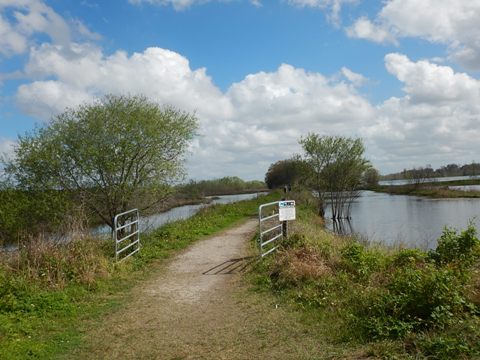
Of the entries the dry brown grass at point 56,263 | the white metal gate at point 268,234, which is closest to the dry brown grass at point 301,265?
the white metal gate at point 268,234

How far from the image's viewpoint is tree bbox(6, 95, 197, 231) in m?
17.5

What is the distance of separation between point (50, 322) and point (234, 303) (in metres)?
3.07

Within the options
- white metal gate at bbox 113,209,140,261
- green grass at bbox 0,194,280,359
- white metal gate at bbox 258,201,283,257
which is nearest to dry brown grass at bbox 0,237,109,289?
green grass at bbox 0,194,280,359

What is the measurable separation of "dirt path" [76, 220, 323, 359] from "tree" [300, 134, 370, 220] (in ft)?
104

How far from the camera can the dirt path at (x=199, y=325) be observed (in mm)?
5617

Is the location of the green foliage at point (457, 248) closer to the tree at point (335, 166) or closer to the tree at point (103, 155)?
the tree at point (103, 155)

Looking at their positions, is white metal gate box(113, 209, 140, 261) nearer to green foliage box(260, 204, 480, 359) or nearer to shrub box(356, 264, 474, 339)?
green foliage box(260, 204, 480, 359)

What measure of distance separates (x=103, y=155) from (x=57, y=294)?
10102 mm

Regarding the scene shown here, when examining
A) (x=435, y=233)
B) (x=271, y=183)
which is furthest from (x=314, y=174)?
(x=271, y=183)

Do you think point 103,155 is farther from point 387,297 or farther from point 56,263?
point 387,297

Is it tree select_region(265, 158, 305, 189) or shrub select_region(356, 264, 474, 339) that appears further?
tree select_region(265, 158, 305, 189)

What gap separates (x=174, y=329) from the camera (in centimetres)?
662

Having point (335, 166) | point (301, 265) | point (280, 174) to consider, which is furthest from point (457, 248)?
point (280, 174)

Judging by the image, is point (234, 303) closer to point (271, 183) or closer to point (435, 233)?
point (435, 233)
